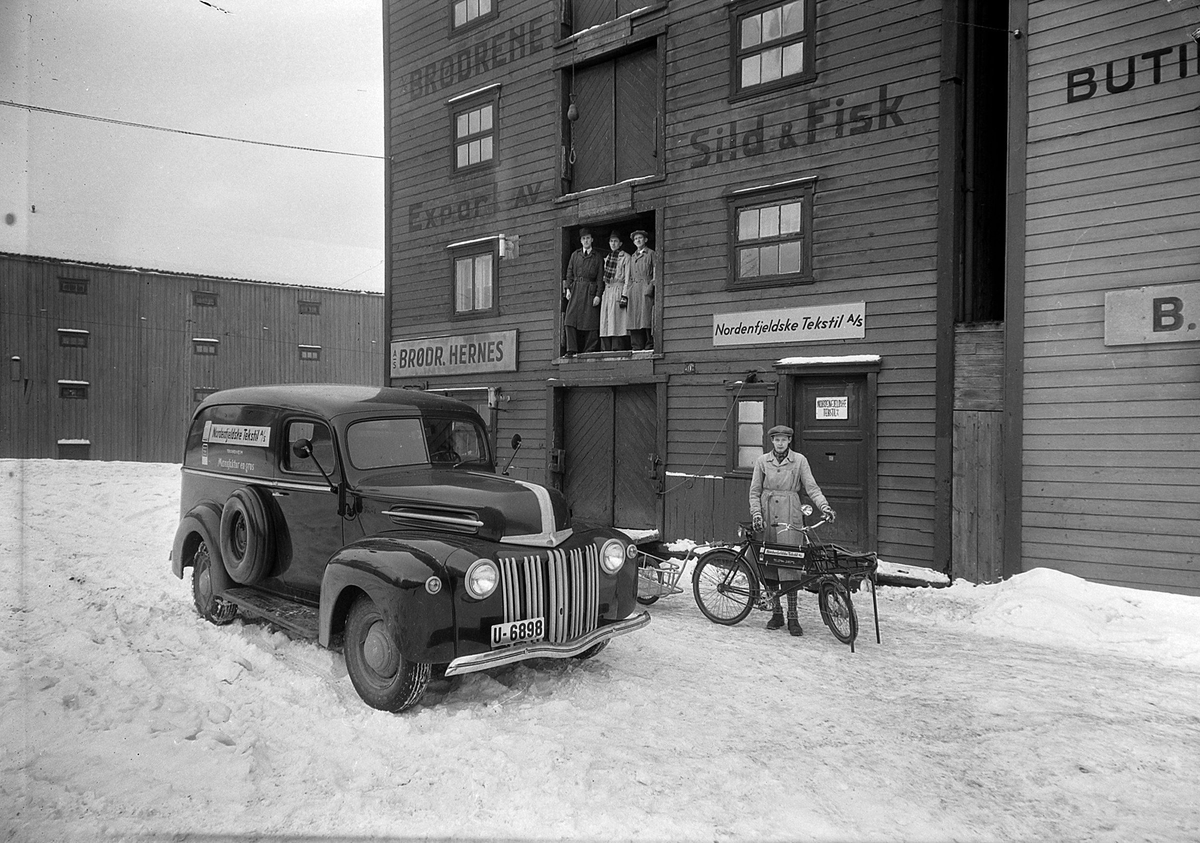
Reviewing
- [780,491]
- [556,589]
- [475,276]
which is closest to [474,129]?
[475,276]

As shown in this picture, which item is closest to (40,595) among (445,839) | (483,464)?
(483,464)

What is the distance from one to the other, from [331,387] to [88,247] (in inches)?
78.1

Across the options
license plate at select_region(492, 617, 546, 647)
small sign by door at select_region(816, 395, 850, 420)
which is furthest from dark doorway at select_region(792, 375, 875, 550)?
license plate at select_region(492, 617, 546, 647)

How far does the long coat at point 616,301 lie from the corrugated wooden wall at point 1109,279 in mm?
5822

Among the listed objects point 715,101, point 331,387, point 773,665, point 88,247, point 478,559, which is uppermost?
point 715,101

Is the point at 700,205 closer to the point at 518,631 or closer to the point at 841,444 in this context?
the point at 841,444

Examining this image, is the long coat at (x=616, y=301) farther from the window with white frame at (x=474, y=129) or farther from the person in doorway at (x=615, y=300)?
the window with white frame at (x=474, y=129)

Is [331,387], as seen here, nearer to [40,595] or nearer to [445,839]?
[40,595]

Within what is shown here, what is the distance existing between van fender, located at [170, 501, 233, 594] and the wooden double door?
21.8 ft

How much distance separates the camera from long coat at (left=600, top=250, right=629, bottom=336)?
12.2m

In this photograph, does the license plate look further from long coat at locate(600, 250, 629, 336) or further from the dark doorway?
long coat at locate(600, 250, 629, 336)

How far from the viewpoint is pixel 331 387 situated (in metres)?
6.43

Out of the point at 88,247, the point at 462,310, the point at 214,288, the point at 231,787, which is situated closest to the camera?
the point at 231,787

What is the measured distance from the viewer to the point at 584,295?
1264 cm
